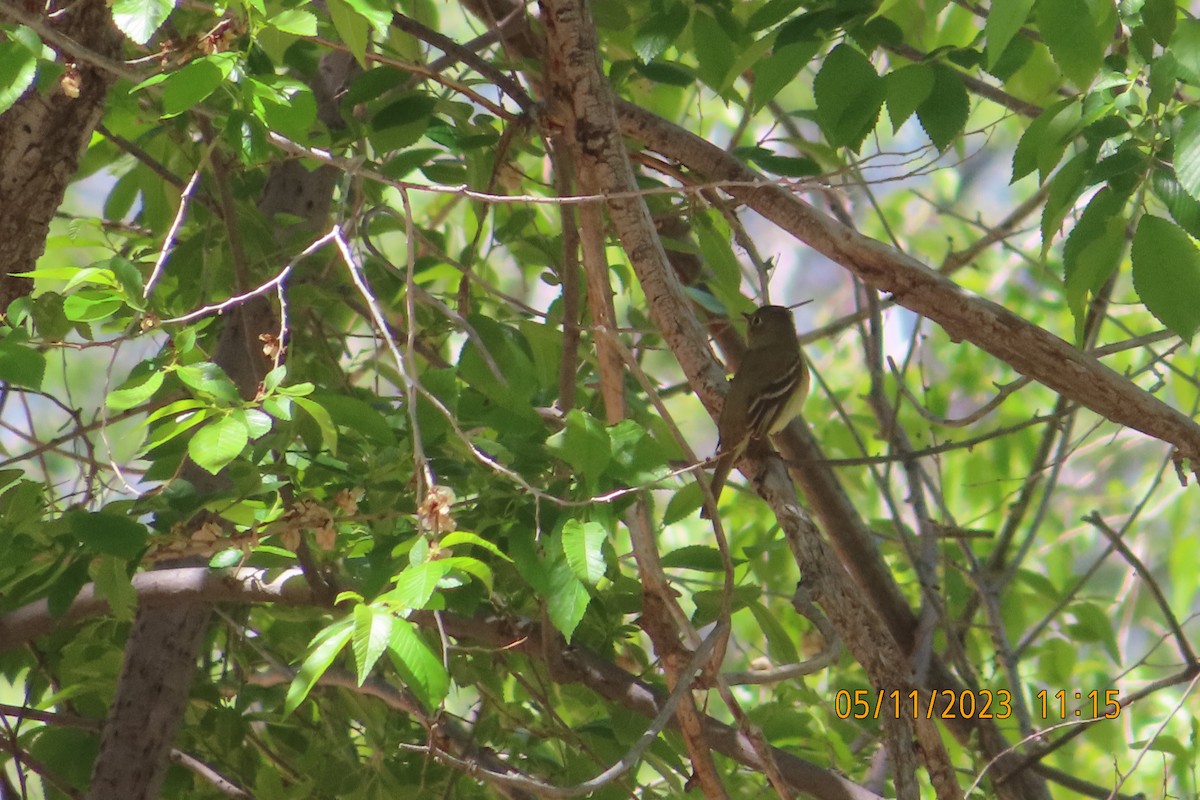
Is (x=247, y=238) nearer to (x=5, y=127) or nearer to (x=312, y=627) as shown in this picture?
(x=5, y=127)

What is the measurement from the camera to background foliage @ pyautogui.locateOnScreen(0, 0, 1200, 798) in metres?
1.90

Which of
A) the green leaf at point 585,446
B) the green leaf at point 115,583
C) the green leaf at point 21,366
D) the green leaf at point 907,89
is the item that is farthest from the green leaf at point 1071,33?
the green leaf at point 115,583

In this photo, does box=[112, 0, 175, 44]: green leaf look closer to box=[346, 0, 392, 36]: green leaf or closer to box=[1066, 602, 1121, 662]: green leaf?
box=[346, 0, 392, 36]: green leaf

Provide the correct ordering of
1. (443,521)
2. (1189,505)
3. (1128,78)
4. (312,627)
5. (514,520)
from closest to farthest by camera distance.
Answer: (443,521)
(1128,78)
(514,520)
(312,627)
(1189,505)

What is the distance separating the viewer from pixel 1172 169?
1945mm

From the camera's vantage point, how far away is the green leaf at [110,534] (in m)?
2.13

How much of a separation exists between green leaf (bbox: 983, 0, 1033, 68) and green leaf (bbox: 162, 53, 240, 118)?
1.18 metres

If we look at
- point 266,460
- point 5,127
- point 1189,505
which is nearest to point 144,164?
point 5,127

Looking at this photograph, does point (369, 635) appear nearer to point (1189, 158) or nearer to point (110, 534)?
point (110, 534)

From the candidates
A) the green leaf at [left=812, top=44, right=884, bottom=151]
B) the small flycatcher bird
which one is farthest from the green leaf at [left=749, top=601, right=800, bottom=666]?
the green leaf at [left=812, top=44, right=884, bottom=151]

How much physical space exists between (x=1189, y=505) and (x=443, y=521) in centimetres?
494

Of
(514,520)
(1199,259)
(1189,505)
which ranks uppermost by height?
(1189,505)

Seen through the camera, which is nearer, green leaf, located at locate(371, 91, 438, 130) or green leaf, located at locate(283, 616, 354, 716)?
green leaf, located at locate(283, 616, 354, 716)

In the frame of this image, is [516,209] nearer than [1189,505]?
Yes
